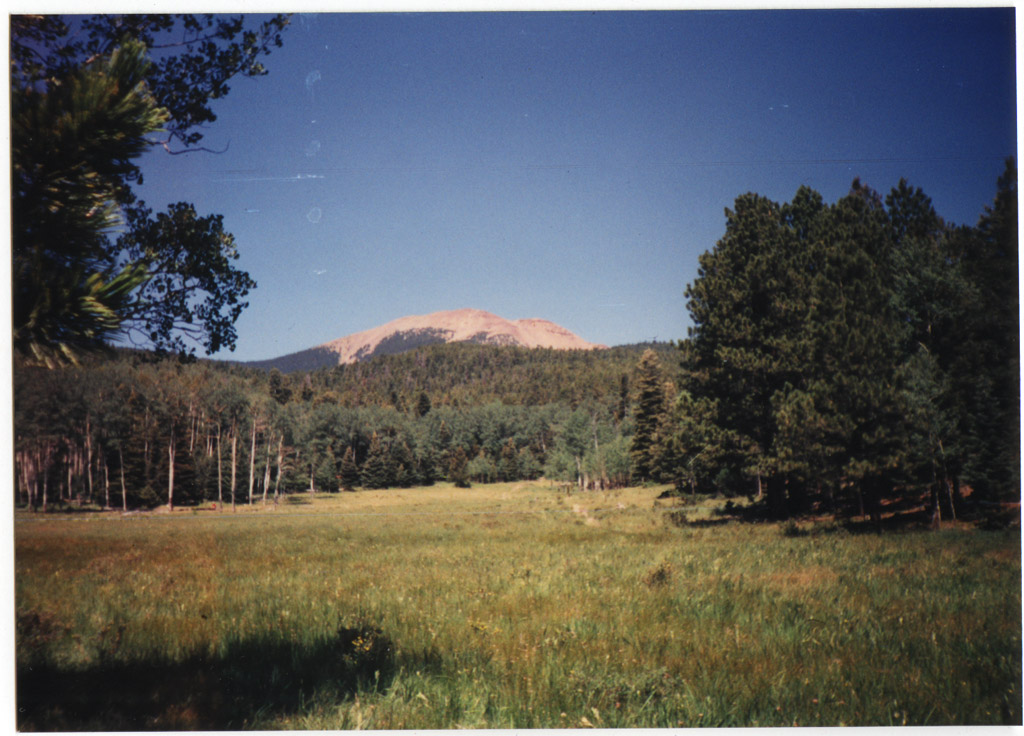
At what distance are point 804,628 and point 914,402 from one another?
395 centimetres

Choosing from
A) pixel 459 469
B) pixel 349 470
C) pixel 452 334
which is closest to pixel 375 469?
pixel 349 470

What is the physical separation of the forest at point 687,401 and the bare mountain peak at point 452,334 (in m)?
0.20

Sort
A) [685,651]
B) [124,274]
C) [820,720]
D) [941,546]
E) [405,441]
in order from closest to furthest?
[124,274], [820,720], [685,651], [941,546], [405,441]

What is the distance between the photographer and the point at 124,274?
3.01 m

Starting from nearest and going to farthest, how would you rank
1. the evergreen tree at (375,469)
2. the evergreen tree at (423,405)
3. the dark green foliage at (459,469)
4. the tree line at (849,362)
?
the tree line at (849,362) < the evergreen tree at (375,469) < the evergreen tree at (423,405) < the dark green foliage at (459,469)

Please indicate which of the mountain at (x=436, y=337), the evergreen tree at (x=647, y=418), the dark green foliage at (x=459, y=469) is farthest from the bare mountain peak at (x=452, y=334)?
the dark green foliage at (x=459, y=469)

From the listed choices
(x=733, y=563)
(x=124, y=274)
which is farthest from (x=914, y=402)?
(x=124, y=274)

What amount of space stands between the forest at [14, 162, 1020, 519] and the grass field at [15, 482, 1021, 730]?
781mm

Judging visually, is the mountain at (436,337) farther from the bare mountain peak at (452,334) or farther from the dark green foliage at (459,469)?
the dark green foliage at (459,469)

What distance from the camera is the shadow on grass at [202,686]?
5137mm

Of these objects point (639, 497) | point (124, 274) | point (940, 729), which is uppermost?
point (124, 274)

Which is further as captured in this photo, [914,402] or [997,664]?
[914,402]

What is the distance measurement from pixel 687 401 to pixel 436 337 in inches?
230

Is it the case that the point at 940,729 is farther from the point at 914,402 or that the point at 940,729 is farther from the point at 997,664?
the point at 914,402
